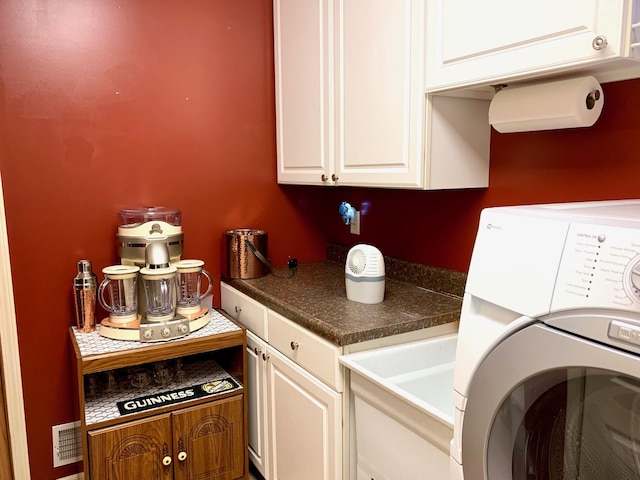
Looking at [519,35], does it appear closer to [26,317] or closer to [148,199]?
[148,199]

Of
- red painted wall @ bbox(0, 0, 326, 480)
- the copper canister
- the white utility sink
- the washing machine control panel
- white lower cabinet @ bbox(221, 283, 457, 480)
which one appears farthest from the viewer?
the copper canister

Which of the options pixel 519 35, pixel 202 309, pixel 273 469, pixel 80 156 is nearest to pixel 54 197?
pixel 80 156

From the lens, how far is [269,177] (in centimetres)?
252

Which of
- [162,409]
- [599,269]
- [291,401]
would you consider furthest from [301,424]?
[599,269]

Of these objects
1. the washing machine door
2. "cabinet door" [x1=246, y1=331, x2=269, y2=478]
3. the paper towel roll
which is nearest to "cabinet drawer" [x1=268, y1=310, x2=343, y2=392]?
"cabinet door" [x1=246, y1=331, x2=269, y2=478]

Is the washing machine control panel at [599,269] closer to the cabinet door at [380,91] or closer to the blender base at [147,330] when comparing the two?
the cabinet door at [380,91]

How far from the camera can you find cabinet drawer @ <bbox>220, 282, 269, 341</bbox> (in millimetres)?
2023

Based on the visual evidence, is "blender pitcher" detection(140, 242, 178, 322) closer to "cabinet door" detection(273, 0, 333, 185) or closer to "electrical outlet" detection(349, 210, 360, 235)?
A: "cabinet door" detection(273, 0, 333, 185)

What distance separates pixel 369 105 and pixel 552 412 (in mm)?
1235

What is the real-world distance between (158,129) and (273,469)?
59.3 inches

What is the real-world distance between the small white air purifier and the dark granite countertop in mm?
35

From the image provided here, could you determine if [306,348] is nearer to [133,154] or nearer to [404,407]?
[404,407]

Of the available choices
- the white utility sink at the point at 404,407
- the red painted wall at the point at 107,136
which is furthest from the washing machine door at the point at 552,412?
the red painted wall at the point at 107,136

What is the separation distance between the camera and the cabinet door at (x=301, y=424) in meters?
1.59
